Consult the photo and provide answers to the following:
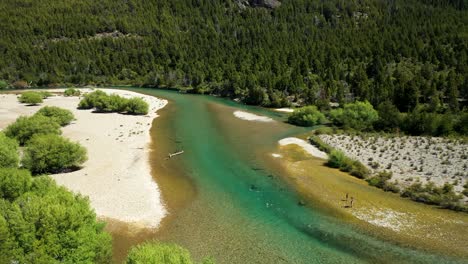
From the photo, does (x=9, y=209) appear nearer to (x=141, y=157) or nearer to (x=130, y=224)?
(x=130, y=224)

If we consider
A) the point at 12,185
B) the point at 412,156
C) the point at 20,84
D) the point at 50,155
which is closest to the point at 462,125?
the point at 412,156

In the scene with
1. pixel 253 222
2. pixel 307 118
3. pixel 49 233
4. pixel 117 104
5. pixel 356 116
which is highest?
pixel 356 116

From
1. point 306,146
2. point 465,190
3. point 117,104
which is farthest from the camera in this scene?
point 117,104

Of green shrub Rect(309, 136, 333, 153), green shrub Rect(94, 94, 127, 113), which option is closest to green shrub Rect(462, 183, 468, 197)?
green shrub Rect(309, 136, 333, 153)

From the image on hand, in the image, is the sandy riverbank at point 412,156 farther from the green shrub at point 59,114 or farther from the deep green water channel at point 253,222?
the green shrub at point 59,114

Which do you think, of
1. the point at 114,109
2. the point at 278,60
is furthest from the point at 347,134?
the point at 278,60

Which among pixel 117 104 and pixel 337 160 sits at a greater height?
pixel 337 160

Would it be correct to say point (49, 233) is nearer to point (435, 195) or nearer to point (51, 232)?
point (51, 232)
